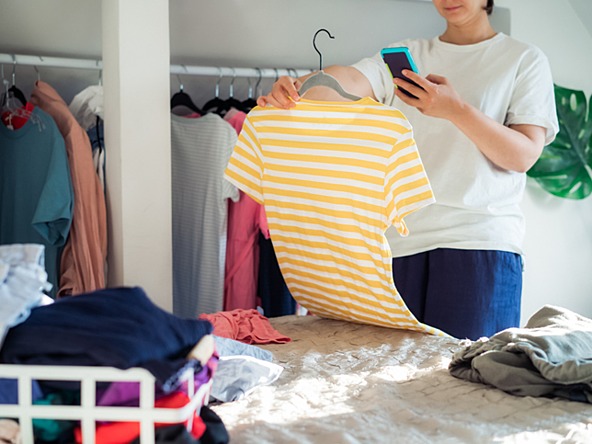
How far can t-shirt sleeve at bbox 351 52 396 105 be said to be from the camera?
1.99m

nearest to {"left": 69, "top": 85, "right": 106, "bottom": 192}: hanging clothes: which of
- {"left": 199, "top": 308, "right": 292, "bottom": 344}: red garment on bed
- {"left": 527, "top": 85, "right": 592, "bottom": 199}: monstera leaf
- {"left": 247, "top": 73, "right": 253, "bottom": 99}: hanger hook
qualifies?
{"left": 247, "top": 73, "right": 253, "bottom": 99}: hanger hook

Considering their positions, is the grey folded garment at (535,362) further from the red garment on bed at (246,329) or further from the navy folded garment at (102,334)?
the navy folded garment at (102,334)

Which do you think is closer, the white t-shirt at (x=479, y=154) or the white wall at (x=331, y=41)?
the white t-shirt at (x=479, y=154)

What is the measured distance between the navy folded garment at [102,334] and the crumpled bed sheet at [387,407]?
18 centimetres

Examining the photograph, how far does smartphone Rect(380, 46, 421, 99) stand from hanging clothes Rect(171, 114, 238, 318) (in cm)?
97

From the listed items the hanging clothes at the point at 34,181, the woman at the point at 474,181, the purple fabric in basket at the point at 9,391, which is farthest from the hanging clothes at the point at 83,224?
the purple fabric in basket at the point at 9,391

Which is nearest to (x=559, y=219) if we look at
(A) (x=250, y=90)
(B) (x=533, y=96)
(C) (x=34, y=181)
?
(A) (x=250, y=90)

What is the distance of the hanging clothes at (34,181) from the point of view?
227 cm

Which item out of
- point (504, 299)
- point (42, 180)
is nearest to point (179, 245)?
point (42, 180)

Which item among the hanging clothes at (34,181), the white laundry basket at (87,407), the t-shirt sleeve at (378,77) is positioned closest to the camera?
the white laundry basket at (87,407)

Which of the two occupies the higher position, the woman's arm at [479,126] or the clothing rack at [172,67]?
the clothing rack at [172,67]

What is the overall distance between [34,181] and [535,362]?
1.68 metres

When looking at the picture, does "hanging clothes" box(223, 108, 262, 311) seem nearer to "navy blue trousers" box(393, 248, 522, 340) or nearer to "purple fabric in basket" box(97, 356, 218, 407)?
"navy blue trousers" box(393, 248, 522, 340)

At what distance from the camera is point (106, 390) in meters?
0.83
